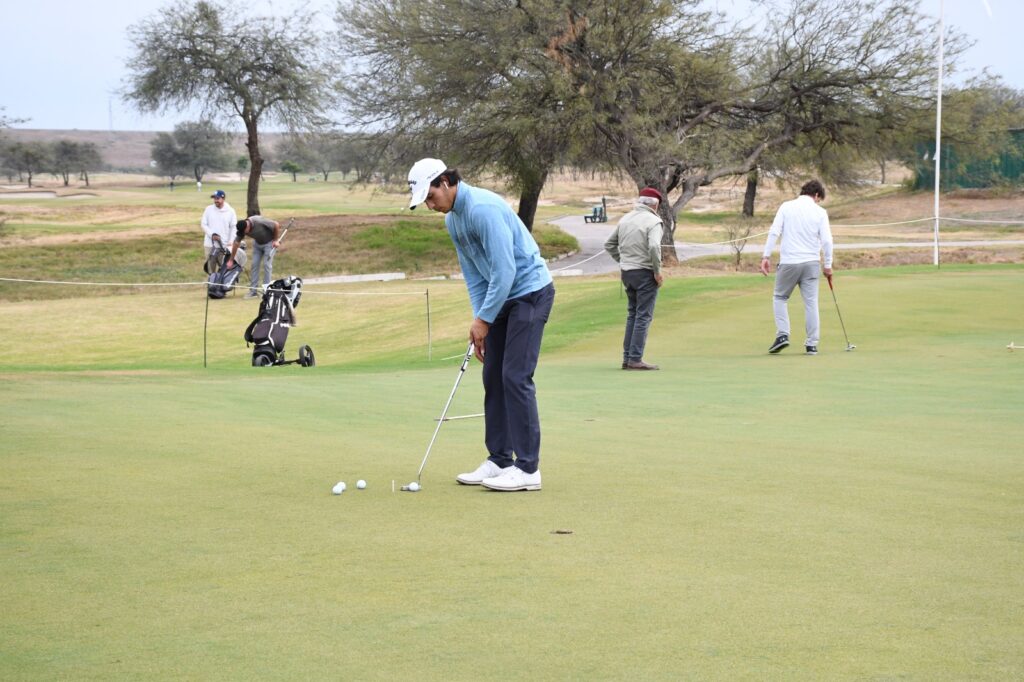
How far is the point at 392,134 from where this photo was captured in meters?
43.2

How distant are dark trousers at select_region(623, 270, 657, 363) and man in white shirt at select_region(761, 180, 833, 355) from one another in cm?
169

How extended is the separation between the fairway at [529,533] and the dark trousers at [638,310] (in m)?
1.50

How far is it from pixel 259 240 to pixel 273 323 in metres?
9.12

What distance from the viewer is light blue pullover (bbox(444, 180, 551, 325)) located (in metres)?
6.86

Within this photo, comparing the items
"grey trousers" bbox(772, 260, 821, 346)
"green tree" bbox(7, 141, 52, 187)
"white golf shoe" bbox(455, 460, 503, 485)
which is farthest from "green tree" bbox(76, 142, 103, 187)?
"white golf shoe" bbox(455, 460, 503, 485)

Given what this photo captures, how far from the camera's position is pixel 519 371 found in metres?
7.06

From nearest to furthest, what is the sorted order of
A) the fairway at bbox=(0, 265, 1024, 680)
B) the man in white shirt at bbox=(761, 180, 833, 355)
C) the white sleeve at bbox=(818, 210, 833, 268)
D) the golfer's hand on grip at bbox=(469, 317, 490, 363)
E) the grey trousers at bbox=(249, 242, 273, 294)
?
the fairway at bbox=(0, 265, 1024, 680) → the golfer's hand on grip at bbox=(469, 317, 490, 363) → the white sleeve at bbox=(818, 210, 833, 268) → the man in white shirt at bbox=(761, 180, 833, 355) → the grey trousers at bbox=(249, 242, 273, 294)

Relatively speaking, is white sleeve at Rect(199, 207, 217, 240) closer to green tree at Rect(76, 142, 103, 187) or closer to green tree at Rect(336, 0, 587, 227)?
green tree at Rect(336, 0, 587, 227)

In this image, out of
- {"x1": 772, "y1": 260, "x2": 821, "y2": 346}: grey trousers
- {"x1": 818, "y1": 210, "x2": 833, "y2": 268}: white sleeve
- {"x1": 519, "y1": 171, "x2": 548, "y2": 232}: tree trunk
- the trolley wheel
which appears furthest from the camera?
{"x1": 519, "y1": 171, "x2": 548, "y2": 232}: tree trunk

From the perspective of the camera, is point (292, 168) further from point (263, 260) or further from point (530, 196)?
point (263, 260)

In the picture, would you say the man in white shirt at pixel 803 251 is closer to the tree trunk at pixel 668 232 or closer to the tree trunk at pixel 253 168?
the tree trunk at pixel 668 232

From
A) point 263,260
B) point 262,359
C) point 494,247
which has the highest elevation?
point 494,247

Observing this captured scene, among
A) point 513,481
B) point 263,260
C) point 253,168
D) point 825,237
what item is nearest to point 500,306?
point 513,481

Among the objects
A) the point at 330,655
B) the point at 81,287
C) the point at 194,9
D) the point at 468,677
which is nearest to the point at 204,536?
the point at 330,655
